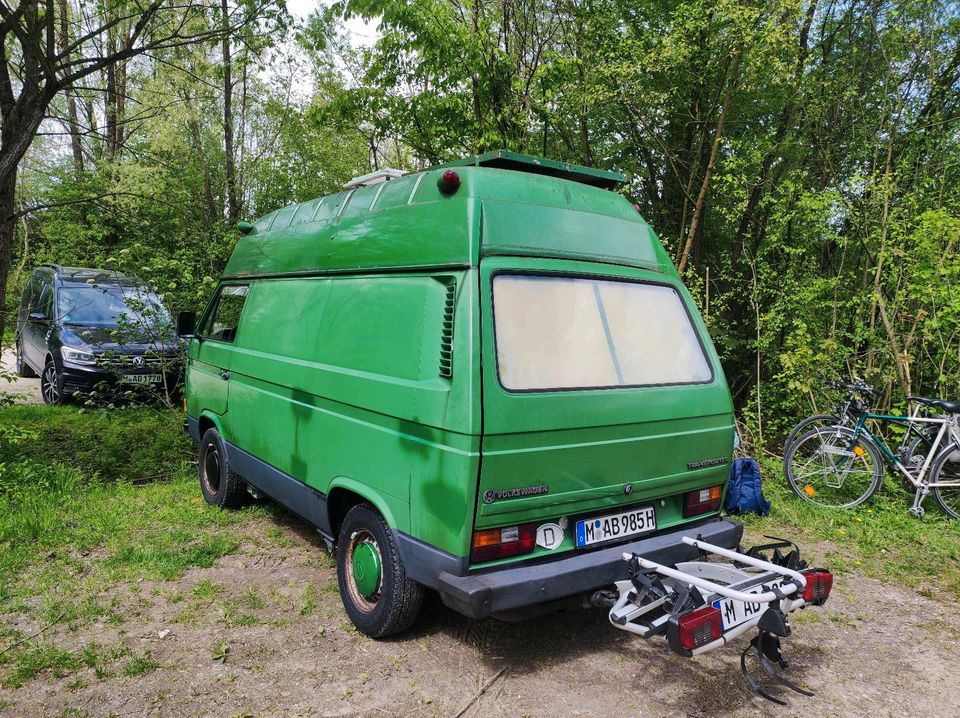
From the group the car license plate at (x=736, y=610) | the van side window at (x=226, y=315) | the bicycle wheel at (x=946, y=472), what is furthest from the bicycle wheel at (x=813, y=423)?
the van side window at (x=226, y=315)

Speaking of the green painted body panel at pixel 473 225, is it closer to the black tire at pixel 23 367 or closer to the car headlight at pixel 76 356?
the car headlight at pixel 76 356

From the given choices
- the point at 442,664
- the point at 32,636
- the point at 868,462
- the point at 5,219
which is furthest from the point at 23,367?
the point at 868,462

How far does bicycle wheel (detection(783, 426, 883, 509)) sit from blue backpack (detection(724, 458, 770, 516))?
0.65m

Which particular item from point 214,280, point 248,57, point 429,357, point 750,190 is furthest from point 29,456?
point 750,190

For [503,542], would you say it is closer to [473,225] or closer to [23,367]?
[473,225]

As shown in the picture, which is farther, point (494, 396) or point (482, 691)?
point (482, 691)

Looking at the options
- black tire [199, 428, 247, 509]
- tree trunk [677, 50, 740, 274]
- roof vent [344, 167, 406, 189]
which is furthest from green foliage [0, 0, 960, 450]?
roof vent [344, 167, 406, 189]

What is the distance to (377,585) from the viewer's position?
3.49 meters

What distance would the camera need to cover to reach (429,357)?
10.4ft

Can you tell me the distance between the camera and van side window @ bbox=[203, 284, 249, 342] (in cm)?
541

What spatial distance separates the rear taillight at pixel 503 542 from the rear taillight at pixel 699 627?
0.74 meters

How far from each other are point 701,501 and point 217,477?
159 inches

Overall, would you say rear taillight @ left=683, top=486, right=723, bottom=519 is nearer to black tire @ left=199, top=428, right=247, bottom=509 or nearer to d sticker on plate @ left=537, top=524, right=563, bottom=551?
d sticker on plate @ left=537, top=524, right=563, bottom=551

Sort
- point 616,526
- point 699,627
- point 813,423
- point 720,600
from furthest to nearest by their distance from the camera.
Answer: point 813,423 < point 616,526 < point 720,600 < point 699,627
